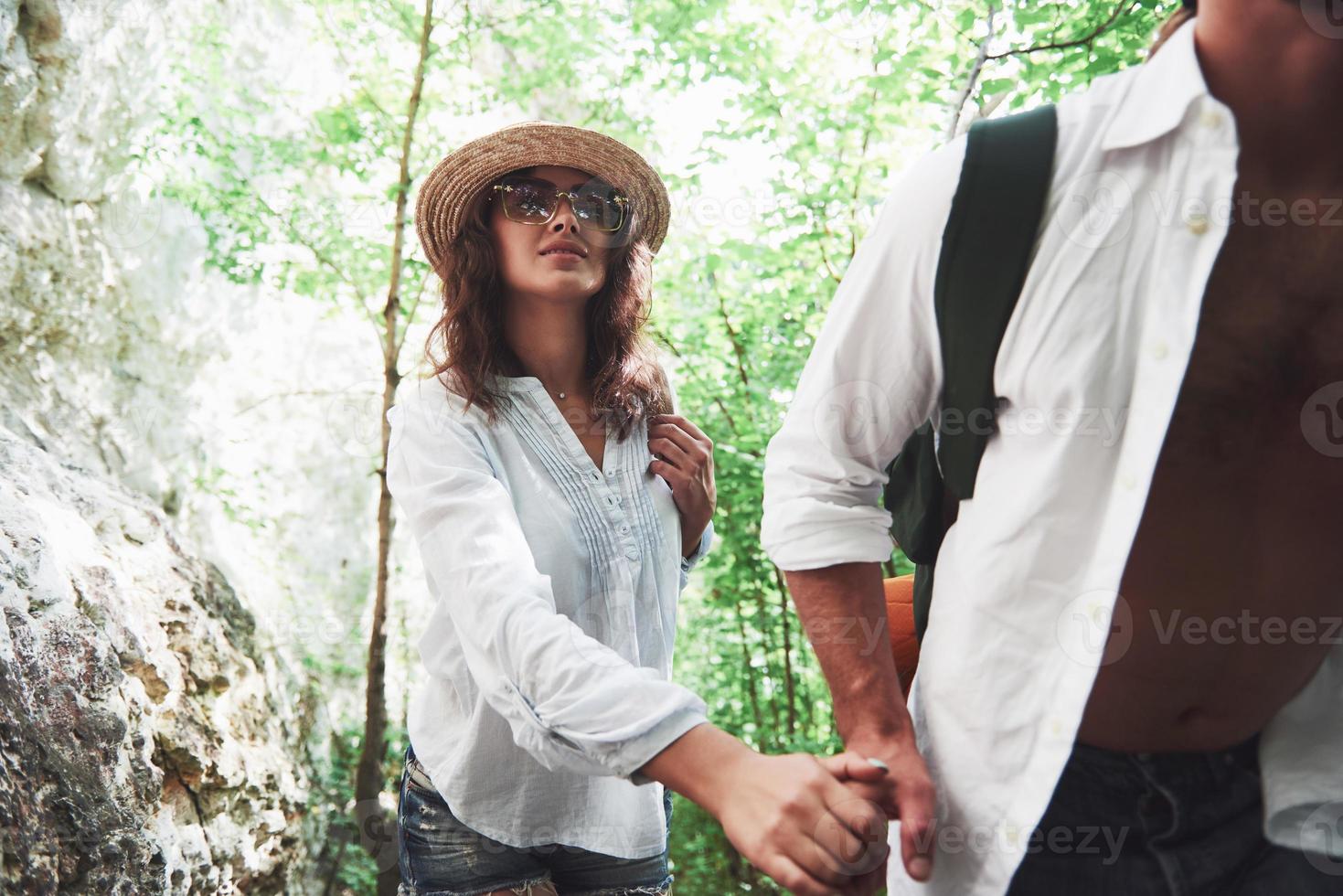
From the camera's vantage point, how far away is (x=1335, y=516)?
1.16 m

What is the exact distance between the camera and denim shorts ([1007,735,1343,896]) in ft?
3.68

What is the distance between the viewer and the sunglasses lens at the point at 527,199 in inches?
80.7

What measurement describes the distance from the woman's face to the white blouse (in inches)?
8.5

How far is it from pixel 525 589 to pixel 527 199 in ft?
3.16

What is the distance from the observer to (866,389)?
1.17 meters

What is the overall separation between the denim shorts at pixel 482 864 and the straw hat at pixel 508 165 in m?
1.09

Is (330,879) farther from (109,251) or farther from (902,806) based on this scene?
(902,806)

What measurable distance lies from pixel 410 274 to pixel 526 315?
9.30ft
